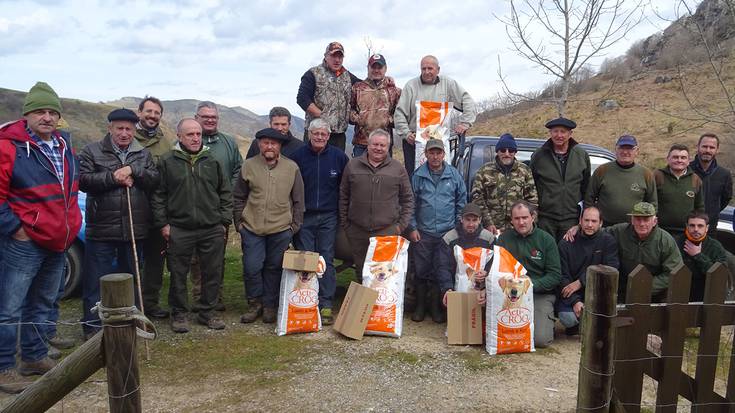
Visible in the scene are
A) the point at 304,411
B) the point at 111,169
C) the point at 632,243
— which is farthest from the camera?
the point at 632,243

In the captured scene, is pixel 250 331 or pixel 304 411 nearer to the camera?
pixel 304 411

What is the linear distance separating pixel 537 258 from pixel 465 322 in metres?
0.91

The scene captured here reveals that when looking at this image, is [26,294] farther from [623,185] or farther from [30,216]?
[623,185]

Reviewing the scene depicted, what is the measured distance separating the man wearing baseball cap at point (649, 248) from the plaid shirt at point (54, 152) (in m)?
4.78

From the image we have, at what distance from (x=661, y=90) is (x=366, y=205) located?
3161 centimetres

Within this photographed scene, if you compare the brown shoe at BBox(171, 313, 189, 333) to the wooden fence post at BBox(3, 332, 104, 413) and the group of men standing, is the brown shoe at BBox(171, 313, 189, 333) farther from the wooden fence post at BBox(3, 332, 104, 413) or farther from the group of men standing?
the wooden fence post at BBox(3, 332, 104, 413)

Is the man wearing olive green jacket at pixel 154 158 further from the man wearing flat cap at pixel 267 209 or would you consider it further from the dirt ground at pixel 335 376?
the man wearing flat cap at pixel 267 209

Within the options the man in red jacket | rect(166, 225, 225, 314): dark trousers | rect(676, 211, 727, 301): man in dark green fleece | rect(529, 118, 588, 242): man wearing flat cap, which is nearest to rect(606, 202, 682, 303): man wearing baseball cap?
rect(676, 211, 727, 301): man in dark green fleece

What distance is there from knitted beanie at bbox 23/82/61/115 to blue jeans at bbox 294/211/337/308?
2490mm

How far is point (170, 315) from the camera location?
17.3 ft

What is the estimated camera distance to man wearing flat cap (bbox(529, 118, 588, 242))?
17.6ft

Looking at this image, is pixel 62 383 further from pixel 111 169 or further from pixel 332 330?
pixel 332 330

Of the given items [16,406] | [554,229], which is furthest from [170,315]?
[554,229]

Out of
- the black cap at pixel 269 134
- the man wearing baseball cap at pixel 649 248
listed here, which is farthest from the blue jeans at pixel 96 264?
the man wearing baseball cap at pixel 649 248
